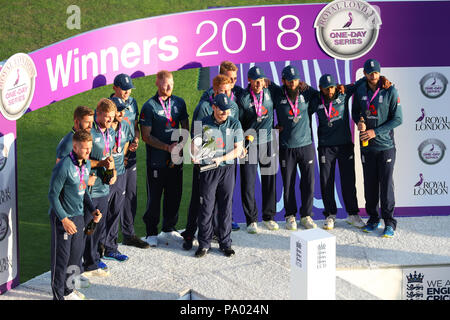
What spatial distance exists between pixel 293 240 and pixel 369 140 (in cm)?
274

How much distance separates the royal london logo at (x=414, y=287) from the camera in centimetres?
952

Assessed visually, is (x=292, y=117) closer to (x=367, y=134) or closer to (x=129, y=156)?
(x=367, y=134)

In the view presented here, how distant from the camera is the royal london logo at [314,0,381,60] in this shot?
10.3m

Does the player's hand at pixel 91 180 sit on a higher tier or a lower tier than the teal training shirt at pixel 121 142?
lower

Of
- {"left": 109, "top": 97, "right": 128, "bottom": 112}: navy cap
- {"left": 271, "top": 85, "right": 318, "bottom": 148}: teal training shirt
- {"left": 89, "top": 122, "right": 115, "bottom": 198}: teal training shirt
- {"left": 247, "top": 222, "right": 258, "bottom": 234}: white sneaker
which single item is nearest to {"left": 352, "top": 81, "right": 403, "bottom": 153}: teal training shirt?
{"left": 271, "top": 85, "right": 318, "bottom": 148}: teal training shirt

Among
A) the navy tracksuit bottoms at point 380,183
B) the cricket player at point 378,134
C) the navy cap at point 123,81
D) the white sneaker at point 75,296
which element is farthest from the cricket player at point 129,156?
the navy tracksuit bottoms at point 380,183

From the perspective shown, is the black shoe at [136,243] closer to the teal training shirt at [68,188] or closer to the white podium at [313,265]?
the teal training shirt at [68,188]

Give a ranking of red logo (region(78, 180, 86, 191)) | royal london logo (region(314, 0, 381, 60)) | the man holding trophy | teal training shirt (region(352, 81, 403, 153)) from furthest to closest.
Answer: royal london logo (region(314, 0, 381, 60)), teal training shirt (region(352, 81, 403, 153)), the man holding trophy, red logo (region(78, 180, 86, 191))

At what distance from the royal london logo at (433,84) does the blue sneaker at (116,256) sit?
4221mm

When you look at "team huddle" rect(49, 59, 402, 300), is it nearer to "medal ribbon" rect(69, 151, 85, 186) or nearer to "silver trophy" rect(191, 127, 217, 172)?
"silver trophy" rect(191, 127, 217, 172)

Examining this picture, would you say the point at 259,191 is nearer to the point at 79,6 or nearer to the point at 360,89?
the point at 360,89

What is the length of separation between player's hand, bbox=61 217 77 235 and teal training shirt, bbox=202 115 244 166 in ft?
6.06

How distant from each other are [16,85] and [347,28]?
4134 mm
